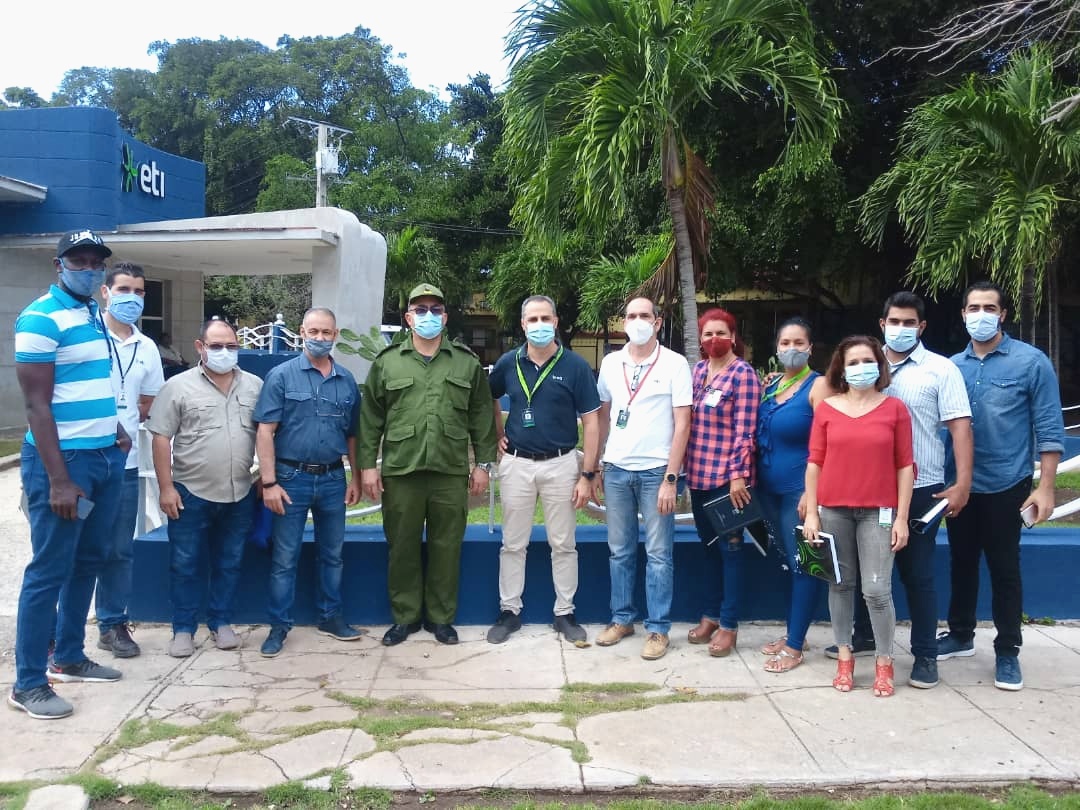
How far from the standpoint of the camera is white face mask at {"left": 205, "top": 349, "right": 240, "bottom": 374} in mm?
4645

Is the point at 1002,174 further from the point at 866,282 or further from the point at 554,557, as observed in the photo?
the point at 866,282

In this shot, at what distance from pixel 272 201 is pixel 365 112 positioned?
8.33 meters

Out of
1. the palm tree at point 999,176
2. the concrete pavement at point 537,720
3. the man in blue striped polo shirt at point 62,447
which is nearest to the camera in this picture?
the concrete pavement at point 537,720

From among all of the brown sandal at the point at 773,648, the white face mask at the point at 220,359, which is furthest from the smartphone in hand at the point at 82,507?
the brown sandal at the point at 773,648

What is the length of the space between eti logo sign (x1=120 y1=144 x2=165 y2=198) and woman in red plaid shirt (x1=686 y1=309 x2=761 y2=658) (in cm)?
1251

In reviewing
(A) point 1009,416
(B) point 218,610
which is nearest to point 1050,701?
(A) point 1009,416

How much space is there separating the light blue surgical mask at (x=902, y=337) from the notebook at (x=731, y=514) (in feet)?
3.30

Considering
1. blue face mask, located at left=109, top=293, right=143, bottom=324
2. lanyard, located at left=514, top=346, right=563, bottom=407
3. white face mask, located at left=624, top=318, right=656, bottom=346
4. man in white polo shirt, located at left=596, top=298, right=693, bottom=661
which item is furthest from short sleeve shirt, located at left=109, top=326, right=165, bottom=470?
white face mask, located at left=624, top=318, right=656, bottom=346

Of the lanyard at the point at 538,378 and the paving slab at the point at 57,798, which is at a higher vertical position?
the lanyard at the point at 538,378

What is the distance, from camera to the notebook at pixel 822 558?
4.20 meters

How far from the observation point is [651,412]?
4711 mm

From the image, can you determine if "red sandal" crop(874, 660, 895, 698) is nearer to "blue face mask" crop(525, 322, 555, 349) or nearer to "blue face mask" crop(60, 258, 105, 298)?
"blue face mask" crop(525, 322, 555, 349)

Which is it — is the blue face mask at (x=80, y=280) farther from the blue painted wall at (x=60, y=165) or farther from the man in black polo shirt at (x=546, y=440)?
the blue painted wall at (x=60, y=165)

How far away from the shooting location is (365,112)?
39844 mm
